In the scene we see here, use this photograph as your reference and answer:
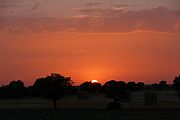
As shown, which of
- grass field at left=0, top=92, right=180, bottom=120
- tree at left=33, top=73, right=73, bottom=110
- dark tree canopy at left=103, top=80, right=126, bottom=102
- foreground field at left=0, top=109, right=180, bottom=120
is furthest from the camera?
tree at left=33, top=73, right=73, bottom=110

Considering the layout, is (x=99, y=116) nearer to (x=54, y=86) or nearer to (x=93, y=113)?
(x=93, y=113)

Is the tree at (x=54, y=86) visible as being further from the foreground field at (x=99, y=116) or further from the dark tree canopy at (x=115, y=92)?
the foreground field at (x=99, y=116)

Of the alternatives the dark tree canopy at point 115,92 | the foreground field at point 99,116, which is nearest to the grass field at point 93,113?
the foreground field at point 99,116

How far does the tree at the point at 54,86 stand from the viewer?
118562mm

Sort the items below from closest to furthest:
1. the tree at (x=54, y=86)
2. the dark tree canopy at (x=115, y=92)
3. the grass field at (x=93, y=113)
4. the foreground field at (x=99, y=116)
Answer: the foreground field at (x=99, y=116)
the grass field at (x=93, y=113)
the dark tree canopy at (x=115, y=92)
the tree at (x=54, y=86)

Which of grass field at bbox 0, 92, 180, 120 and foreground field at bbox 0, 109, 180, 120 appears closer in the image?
foreground field at bbox 0, 109, 180, 120

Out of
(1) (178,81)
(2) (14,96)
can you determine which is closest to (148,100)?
(1) (178,81)

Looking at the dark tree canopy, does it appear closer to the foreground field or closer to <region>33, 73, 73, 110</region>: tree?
<region>33, 73, 73, 110</region>: tree

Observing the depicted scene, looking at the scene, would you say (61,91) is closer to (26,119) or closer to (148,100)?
(148,100)

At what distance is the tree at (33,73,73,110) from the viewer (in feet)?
389

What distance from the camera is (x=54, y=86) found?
119 metres

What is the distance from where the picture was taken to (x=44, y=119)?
68.3m

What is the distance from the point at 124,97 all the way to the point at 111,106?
1129 centimetres

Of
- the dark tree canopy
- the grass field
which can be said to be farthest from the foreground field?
the dark tree canopy
